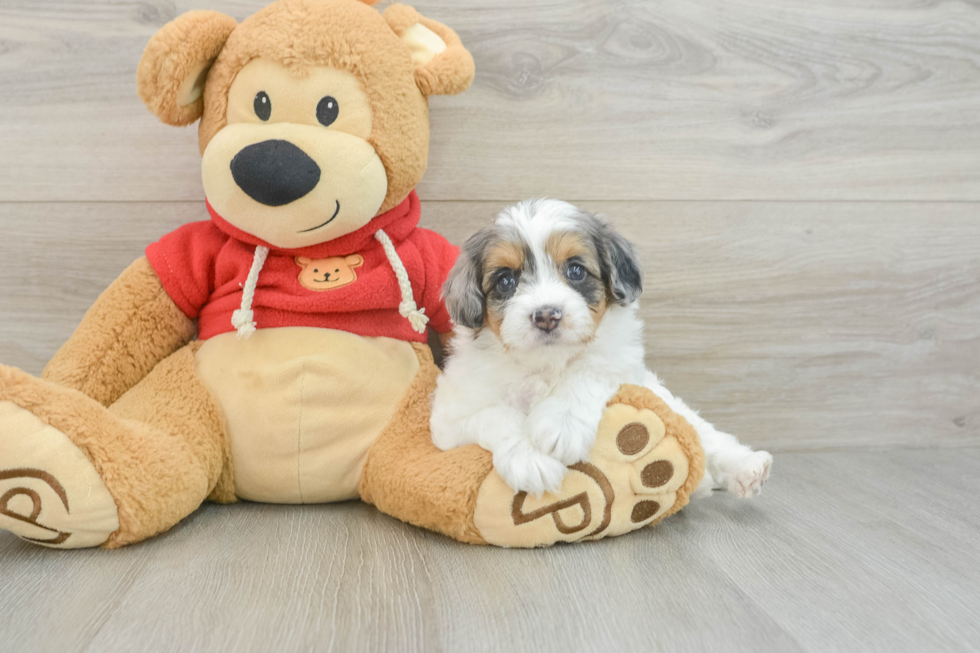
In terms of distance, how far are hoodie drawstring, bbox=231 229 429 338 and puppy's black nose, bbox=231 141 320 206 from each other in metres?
0.21

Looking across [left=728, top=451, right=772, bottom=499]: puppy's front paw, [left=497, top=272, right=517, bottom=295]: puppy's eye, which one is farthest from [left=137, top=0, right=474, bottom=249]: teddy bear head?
[left=728, top=451, right=772, bottom=499]: puppy's front paw

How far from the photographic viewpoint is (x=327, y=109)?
159 centimetres

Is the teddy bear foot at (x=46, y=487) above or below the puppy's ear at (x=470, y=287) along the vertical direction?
below

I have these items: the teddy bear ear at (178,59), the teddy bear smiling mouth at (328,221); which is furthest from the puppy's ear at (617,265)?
the teddy bear ear at (178,59)

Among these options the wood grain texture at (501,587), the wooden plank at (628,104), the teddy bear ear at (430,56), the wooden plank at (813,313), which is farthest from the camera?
the wooden plank at (813,313)

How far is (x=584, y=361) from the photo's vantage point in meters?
1.59

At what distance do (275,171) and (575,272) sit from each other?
67 cm

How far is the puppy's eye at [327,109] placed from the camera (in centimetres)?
159

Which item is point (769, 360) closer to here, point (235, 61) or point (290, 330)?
point (290, 330)

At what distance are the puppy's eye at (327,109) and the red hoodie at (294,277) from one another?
10.0 inches

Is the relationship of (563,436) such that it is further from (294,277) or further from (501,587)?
(294,277)

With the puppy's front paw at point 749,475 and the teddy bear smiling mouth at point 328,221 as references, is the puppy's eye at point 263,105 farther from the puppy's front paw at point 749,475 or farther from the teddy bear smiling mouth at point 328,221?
the puppy's front paw at point 749,475

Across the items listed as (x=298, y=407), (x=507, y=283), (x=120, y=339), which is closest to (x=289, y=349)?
(x=298, y=407)

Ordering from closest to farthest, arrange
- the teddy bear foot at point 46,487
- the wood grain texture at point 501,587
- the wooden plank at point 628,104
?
the wood grain texture at point 501,587 < the teddy bear foot at point 46,487 < the wooden plank at point 628,104
